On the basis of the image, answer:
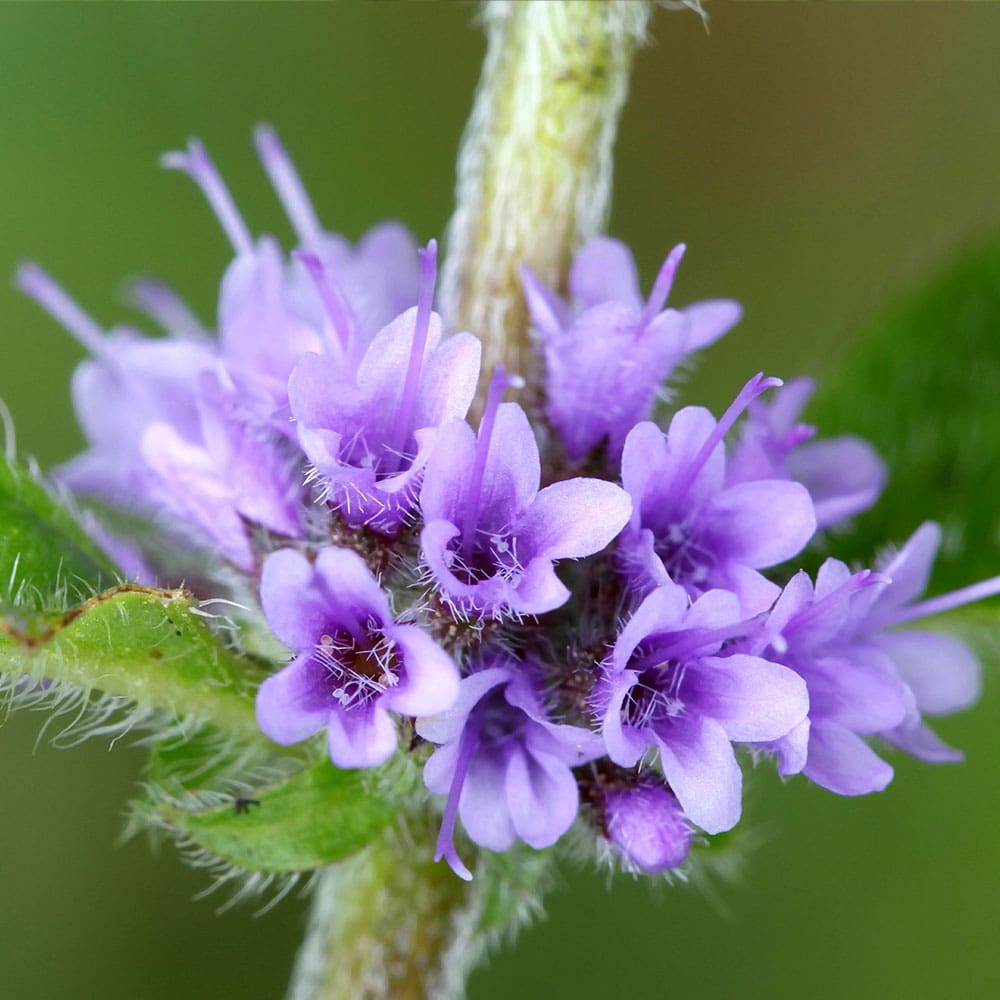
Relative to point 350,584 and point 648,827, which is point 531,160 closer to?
point 350,584

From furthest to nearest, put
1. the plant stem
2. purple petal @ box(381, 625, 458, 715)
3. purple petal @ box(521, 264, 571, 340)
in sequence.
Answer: the plant stem, purple petal @ box(521, 264, 571, 340), purple petal @ box(381, 625, 458, 715)

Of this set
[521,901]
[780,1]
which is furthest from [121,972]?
[780,1]

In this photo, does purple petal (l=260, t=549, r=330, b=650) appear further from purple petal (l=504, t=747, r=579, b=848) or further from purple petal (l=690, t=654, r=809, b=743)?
purple petal (l=690, t=654, r=809, b=743)

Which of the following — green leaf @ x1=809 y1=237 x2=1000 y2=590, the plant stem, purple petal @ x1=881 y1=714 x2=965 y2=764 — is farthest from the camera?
green leaf @ x1=809 y1=237 x2=1000 y2=590

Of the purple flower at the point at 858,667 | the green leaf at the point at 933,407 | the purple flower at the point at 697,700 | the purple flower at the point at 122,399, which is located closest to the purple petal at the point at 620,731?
the purple flower at the point at 697,700

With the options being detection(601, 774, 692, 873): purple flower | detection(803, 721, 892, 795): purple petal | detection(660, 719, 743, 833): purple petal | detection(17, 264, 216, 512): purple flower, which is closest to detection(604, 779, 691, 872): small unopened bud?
detection(601, 774, 692, 873): purple flower

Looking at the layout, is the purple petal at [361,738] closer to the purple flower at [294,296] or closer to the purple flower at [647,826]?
the purple flower at [647,826]

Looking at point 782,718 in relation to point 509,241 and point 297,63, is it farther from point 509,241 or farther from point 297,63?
point 297,63
